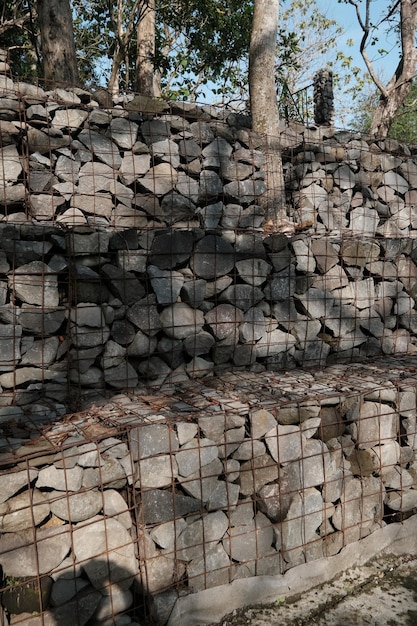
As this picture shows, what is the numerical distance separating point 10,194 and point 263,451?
10.00 feet

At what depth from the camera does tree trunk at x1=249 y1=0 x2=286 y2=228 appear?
5.71 meters

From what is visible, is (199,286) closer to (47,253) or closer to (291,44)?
(47,253)

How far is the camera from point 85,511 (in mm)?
2621

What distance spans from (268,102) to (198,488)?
483cm

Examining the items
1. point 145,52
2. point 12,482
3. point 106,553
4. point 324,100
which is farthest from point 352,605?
point 145,52

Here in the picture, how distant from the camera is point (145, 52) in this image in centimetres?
972

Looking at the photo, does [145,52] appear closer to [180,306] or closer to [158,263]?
[158,263]

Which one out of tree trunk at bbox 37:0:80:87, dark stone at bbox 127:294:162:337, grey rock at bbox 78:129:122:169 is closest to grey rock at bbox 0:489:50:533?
dark stone at bbox 127:294:162:337

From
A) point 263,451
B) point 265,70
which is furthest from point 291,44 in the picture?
point 263,451

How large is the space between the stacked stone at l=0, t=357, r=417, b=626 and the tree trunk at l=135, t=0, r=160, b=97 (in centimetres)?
787

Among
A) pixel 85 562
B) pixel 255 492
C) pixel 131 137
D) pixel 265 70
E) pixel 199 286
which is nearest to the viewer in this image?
pixel 85 562

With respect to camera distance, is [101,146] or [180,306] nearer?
[180,306]

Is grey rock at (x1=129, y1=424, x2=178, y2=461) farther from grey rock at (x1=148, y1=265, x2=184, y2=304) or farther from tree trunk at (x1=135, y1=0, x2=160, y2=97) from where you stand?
tree trunk at (x1=135, y1=0, x2=160, y2=97)

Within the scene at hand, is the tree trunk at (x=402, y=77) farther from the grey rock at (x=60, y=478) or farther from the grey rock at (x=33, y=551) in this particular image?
the grey rock at (x=33, y=551)
